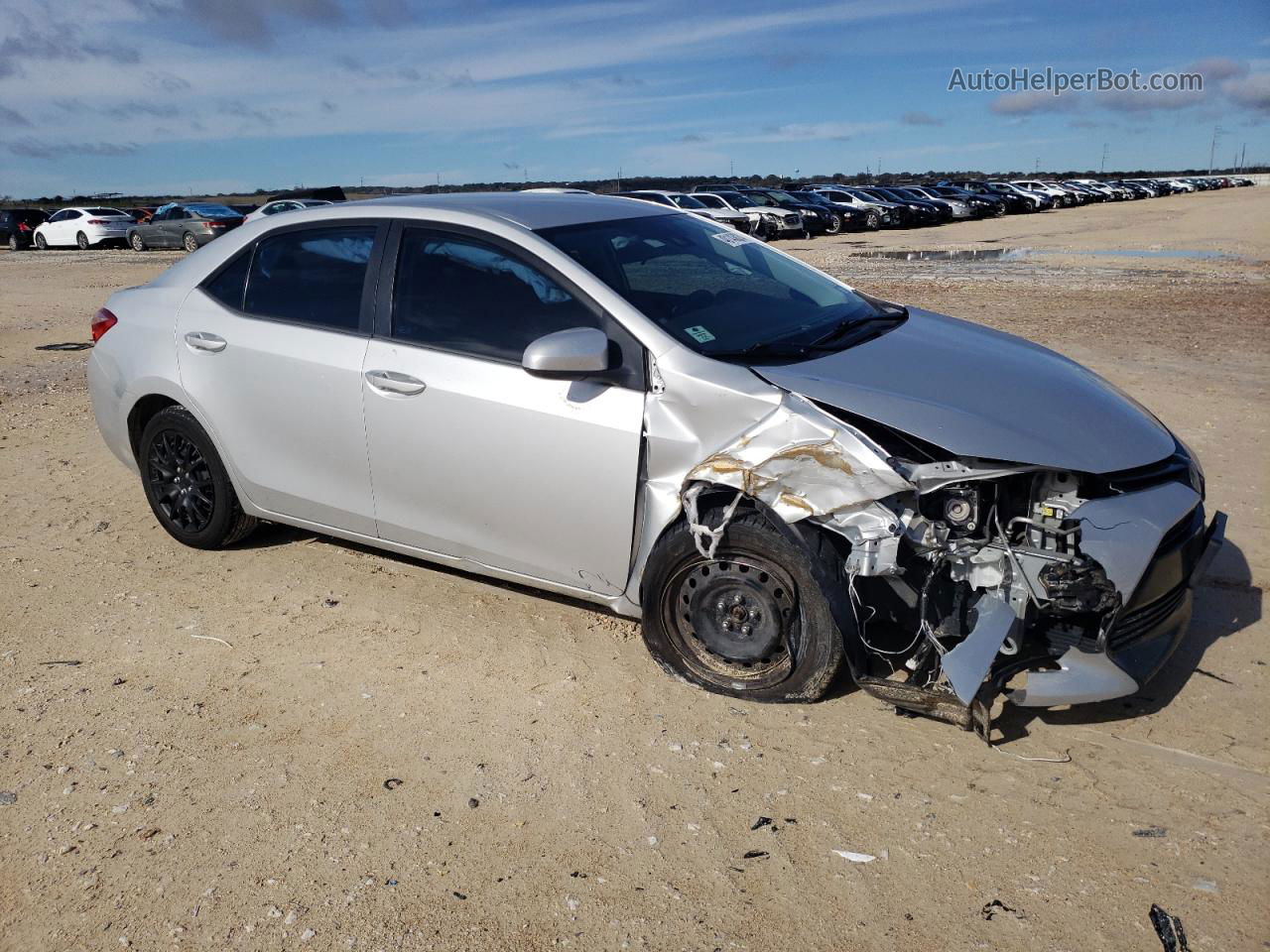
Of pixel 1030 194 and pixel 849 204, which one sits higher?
pixel 1030 194

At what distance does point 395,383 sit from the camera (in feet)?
14.2

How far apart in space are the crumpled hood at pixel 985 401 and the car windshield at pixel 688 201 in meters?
26.3

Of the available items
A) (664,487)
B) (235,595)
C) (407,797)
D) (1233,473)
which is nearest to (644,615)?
(664,487)

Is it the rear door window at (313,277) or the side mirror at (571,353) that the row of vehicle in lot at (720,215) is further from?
the side mirror at (571,353)

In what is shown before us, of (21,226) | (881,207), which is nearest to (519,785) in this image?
(881,207)

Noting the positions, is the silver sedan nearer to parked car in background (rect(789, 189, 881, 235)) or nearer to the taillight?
the taillight

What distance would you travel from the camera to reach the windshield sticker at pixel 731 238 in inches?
195

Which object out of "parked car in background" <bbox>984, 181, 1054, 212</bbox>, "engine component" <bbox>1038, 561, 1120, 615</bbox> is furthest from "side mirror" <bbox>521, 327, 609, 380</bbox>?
"parked car in background" <bbox>984, 181, 1054, 212</bbox>

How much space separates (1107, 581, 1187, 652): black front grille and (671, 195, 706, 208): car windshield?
88.6 feet

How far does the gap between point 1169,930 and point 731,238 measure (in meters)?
3.36

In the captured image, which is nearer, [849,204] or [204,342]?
[204,342]

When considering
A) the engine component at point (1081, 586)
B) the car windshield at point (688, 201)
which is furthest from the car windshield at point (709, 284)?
the car windshield at point (688, 201)

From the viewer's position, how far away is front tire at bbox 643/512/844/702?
3.62 metres

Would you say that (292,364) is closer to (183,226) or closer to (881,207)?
(183,226)
